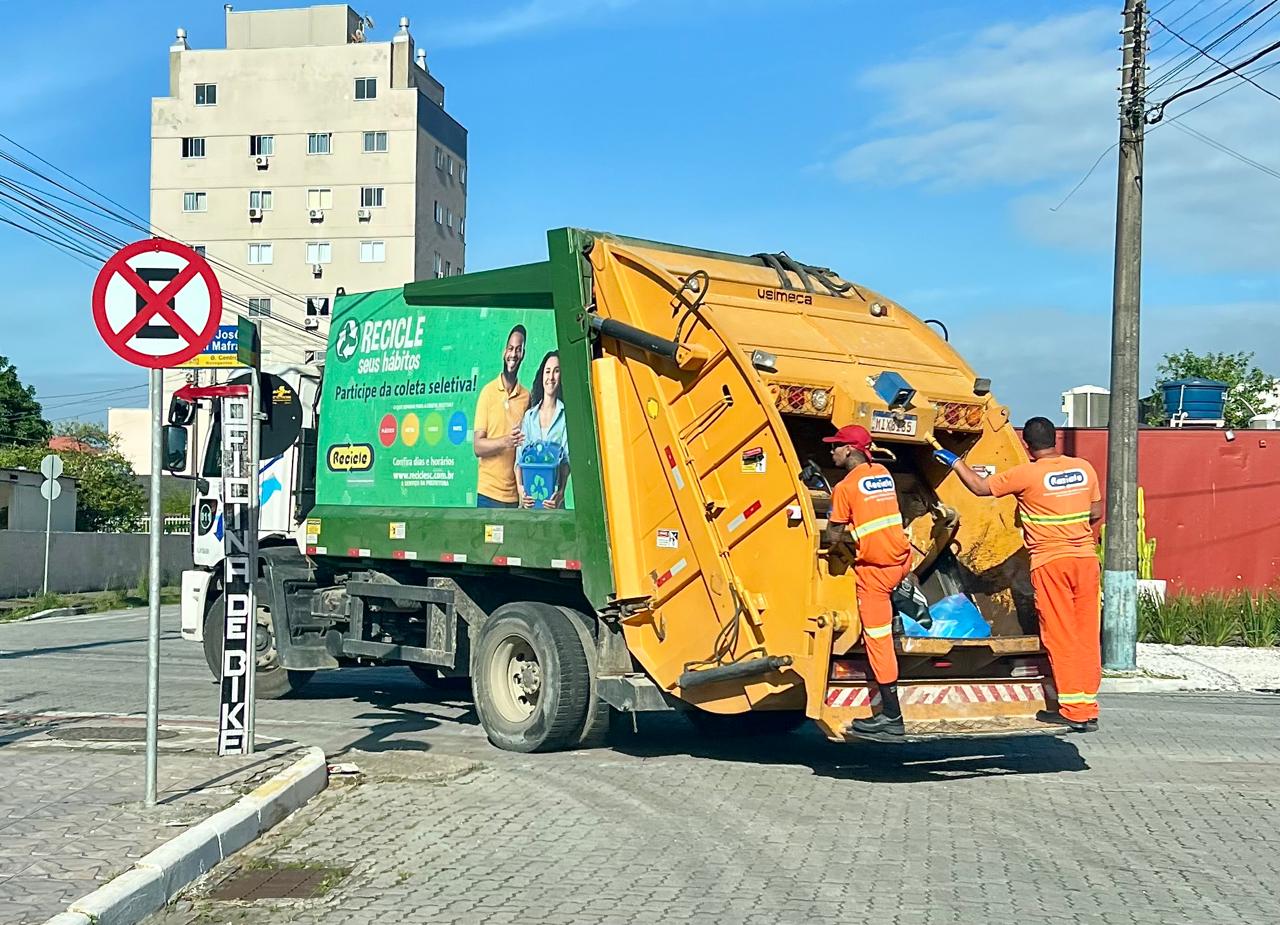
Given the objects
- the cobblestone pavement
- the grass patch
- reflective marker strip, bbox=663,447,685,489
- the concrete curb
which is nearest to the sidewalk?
the concrete curb

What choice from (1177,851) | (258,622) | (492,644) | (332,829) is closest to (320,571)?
(258,622)

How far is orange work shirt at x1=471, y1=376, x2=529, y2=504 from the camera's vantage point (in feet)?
33.1

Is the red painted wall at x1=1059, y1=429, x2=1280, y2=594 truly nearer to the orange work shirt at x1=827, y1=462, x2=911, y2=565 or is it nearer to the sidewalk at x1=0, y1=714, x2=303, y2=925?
the orange work shirt at x1=827, y1=462, x2=911, y2=565

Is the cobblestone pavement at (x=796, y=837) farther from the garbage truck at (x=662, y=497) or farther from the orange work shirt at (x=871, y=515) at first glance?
the orange work shirt at (x=871, y=515)

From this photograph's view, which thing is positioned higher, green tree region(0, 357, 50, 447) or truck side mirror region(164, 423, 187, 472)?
green tree region(0, 357, 50, 447)

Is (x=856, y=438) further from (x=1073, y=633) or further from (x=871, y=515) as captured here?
(x=1073, y=633)

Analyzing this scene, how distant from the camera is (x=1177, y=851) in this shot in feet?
22.7

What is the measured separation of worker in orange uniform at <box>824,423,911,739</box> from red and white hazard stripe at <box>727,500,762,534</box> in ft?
1.46

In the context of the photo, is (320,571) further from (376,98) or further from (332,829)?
(376,98)

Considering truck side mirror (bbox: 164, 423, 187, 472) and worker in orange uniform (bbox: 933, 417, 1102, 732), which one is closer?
worker in orange uniform (bbox: 933, 417, 1102, 732)

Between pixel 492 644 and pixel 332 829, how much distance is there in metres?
2.95

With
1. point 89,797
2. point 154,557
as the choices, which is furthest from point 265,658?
point 154,557

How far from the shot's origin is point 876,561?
8094mm

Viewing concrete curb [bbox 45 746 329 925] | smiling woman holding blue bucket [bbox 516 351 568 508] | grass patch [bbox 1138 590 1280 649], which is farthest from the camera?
grass patch [bbox 1138 590 1280 649]
